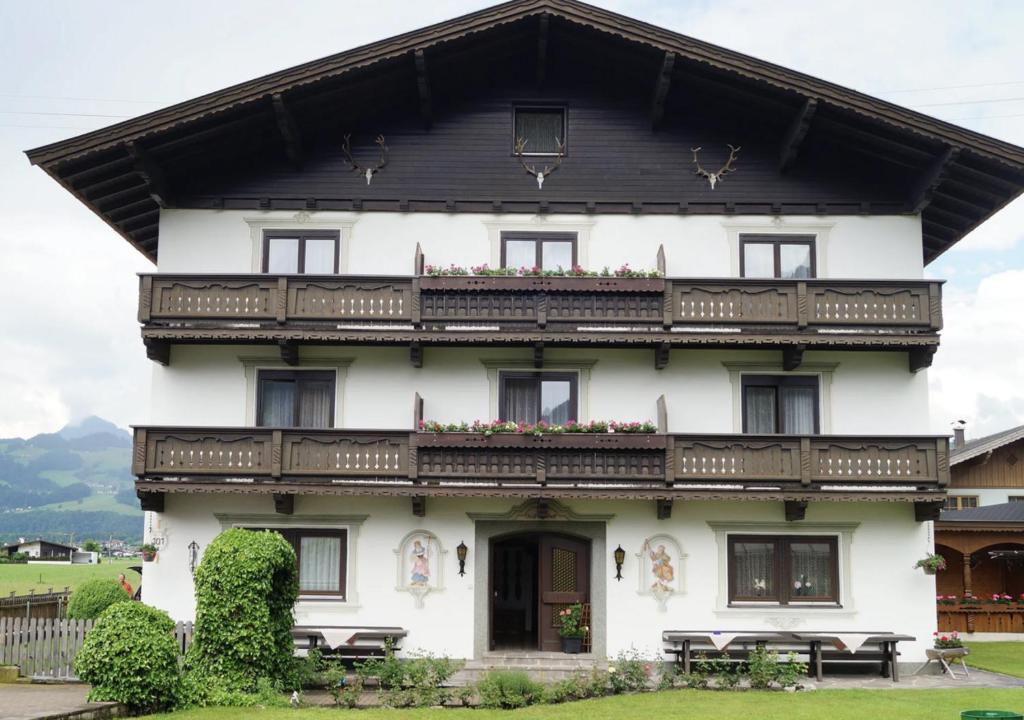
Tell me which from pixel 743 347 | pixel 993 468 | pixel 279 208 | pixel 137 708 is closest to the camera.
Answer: pixel 137 708

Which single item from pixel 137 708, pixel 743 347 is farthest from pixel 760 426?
pixel 137 708

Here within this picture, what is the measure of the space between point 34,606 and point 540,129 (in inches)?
624

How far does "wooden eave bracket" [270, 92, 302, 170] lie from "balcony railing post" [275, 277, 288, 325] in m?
2.89

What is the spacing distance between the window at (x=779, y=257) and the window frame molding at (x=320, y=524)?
9.29 meters

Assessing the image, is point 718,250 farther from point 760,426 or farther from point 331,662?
point 331,662

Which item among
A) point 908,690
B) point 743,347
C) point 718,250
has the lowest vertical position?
point 908,690

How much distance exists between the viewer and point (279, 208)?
2250cm

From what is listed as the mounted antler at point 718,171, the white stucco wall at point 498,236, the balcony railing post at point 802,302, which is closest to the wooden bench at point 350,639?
the white stucco wall at point 498,236

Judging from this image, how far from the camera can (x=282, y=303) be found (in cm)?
2089

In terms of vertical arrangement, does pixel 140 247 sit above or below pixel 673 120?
below

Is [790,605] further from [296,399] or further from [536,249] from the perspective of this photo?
[296,399]

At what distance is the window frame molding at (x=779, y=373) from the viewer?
21.8 m

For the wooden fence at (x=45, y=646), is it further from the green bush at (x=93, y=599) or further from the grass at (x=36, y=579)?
the grass at (x=36, y=579)

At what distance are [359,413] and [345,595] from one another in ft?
11.7
